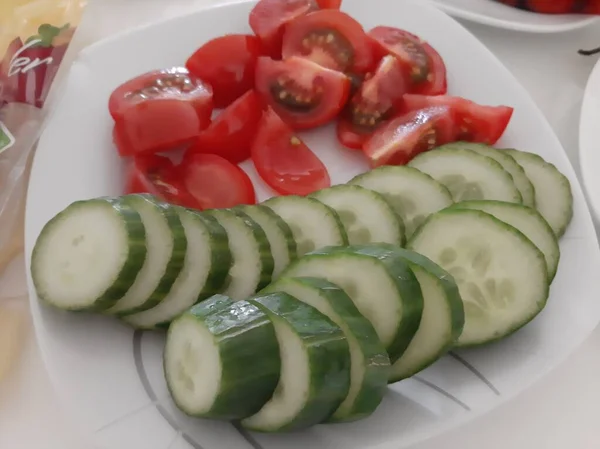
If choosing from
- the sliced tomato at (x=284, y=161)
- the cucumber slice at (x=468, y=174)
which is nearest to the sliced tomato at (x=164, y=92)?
the sliced tomato at (x=284, y=161)

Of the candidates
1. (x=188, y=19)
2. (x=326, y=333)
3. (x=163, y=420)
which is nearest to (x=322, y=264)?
(x=326, y=333)

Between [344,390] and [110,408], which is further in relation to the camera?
[110,408]

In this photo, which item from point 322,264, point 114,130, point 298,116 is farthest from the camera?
point 298,116

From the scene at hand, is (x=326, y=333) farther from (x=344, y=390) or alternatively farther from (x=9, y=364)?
(x=9, y=364)

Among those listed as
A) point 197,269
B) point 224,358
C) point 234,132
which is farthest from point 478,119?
point 224,358

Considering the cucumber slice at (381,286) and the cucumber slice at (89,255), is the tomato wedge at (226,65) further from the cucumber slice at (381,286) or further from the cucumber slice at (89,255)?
the cucumber slice at (381,286)

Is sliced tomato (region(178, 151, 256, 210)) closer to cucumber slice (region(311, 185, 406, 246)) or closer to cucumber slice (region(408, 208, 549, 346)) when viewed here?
cucumber slice (region(311, 185, 406, 246))

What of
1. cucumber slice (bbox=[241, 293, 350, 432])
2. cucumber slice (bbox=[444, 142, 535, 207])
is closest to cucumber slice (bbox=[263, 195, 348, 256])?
cucumber slice (bbox=[241, 293, 350, 432])
